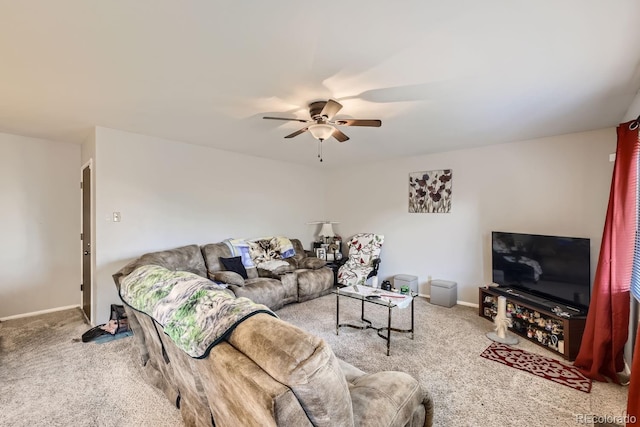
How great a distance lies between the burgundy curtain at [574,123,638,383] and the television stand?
0.88 ft

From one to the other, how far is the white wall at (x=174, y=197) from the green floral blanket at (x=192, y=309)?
2355mm

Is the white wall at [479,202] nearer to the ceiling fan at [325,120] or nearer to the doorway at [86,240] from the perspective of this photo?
the ceiling fan at [325,120]

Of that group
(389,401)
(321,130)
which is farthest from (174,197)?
(389,401)

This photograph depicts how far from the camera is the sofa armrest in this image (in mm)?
1257

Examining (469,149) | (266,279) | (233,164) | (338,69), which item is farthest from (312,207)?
(338,69)

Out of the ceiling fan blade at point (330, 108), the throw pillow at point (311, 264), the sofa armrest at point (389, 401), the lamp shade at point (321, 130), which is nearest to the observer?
the sofa armrest at point (389, 401)

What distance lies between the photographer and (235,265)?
4125 mm

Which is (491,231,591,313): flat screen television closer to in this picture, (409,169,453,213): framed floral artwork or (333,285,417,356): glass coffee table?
(409,169,453,213): framed floral artwork

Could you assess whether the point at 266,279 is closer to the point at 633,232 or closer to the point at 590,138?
the point at 633,232

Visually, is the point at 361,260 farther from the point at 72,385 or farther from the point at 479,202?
the point at 72,385

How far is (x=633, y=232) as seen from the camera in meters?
2.37

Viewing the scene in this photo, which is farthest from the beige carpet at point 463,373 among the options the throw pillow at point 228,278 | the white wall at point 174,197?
the white wall at point 174,197

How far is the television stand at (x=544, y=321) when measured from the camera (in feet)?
9.11

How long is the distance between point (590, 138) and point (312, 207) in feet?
14.8
